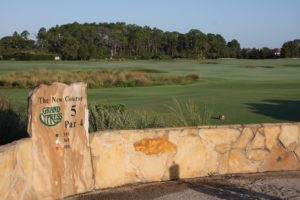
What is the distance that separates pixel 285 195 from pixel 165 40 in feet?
481

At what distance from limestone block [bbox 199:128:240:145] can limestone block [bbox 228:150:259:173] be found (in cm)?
23

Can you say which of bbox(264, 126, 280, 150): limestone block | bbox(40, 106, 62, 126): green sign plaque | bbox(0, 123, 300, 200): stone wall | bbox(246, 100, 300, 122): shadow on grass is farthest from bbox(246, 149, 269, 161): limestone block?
bbox(246, 100, 300, 122): shadow on grass

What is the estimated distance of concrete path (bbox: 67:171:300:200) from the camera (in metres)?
8.01

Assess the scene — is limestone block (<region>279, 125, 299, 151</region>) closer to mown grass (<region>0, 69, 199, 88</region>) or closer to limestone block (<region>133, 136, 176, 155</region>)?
limestone block (<region>133, 136, 176, 155</region>)

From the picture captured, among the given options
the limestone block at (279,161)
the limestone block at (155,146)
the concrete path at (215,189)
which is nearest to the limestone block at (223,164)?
the concrete path at (215,189)

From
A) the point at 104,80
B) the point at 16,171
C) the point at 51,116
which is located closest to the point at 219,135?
the point at 51,116

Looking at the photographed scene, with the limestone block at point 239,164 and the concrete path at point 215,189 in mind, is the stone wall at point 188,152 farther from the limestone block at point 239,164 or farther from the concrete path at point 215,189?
the concrete path at point 215,189

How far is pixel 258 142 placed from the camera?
980 centimetres

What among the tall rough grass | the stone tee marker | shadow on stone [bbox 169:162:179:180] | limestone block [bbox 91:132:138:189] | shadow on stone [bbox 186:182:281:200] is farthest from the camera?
the tall rough grass

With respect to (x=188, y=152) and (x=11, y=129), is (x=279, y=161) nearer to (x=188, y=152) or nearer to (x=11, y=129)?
(x=188, y=152)

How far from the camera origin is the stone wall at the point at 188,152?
28.3ft

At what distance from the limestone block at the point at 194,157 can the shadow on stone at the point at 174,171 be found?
32 mm

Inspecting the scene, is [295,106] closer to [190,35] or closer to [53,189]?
[53,189]

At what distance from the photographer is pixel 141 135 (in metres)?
8.93
